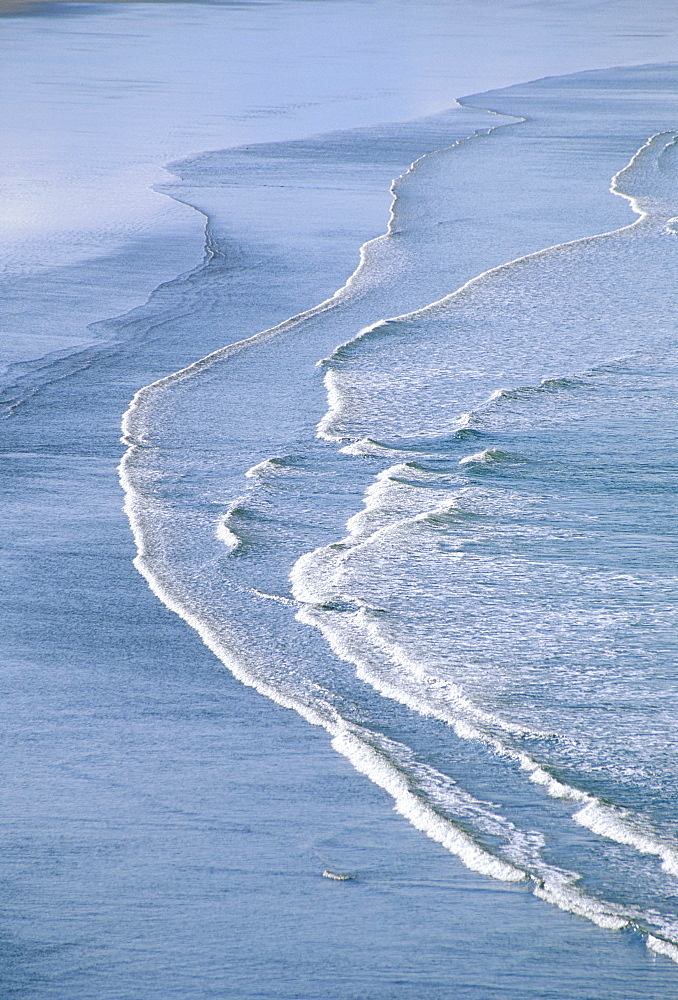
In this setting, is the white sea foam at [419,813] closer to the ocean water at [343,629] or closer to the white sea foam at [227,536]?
the ocean water at [343,629]

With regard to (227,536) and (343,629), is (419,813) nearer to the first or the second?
(343,629)

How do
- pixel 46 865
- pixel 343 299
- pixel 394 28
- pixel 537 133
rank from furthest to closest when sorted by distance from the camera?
pixel 394 28 → pixel 537 133 → pixel 343 299 → pixel 46 865

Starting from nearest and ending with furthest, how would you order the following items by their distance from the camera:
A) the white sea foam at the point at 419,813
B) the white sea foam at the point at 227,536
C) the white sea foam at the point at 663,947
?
the white sea foam at the point at 663,947
the white sea foam at the point at 419,813
the white sea foam at the point at 227,536

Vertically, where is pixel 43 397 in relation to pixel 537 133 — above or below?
below

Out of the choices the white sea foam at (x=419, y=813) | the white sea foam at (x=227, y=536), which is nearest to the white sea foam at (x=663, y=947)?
the white sea foam at (x=419, y=813)

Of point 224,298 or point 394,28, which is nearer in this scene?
point 224,298

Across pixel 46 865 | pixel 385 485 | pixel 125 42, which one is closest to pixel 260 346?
pixel 385 485

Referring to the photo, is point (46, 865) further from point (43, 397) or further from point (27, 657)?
point (43, 397)

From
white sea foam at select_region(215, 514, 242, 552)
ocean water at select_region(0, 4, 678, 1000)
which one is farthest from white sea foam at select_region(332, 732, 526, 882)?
white sea foam at select_region(215, 514, 242, 552)

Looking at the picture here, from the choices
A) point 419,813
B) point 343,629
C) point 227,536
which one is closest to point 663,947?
point 419,813
